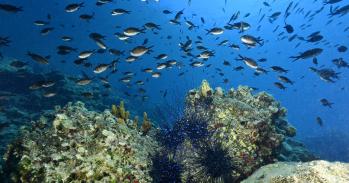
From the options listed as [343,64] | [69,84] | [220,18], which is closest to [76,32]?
[69,84]

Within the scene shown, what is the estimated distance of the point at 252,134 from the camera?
28.2ft

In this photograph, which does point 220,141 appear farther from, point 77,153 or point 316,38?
point 316,38

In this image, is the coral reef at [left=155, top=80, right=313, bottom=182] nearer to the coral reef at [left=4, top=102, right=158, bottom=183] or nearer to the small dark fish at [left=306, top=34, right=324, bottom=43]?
the coral reef at [left=4, top=102, right=158, bottom=183]

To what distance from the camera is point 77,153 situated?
18.7 feet

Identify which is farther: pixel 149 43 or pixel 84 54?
pixel 149 43

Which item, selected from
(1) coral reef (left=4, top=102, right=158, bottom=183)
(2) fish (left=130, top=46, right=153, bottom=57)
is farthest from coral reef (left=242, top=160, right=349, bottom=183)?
(2) fish (left=130, top=46, right=153, bottom=57)

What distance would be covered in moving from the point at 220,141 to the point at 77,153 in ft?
11.7

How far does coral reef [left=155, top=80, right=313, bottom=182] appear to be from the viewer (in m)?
7.18

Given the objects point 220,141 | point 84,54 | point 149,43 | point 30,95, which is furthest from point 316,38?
point 149,43

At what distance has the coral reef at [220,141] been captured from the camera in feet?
23.6

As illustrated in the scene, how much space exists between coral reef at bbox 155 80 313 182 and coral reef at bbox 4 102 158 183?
39.5 inches

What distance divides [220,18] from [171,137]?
159m

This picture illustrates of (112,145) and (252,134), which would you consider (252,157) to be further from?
(112,145)

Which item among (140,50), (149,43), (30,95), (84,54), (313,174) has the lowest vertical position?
(149,43)
